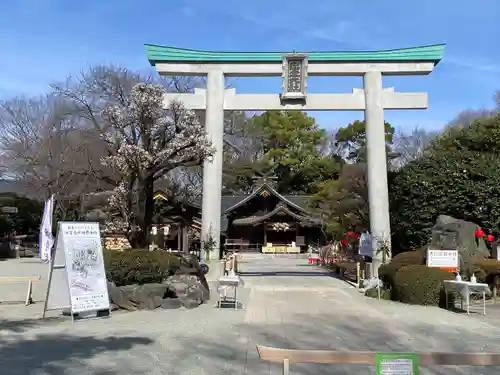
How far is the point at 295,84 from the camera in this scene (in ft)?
62.7

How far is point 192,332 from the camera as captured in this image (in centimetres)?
812

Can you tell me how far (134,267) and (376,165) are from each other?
414 inches

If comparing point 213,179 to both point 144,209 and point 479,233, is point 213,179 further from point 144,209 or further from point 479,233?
point 479,233

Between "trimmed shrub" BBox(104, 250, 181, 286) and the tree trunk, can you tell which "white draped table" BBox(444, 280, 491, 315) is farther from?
the tree trunk

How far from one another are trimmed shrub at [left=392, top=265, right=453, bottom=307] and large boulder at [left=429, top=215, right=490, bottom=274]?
2.32 m

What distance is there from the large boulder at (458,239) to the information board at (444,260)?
5.18ft

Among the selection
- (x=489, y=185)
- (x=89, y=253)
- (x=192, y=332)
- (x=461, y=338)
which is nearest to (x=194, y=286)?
(x=89, y=253)

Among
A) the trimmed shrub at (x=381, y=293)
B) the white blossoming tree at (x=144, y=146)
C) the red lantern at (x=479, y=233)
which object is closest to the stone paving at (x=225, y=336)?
the trimmed shrub at (x=381, y=293)

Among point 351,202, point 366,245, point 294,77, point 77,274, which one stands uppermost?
point 294,77

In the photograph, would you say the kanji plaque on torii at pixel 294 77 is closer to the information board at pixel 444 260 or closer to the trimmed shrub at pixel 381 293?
the trimmed shrub at pixel 381 293

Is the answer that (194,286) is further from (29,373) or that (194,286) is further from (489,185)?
(489,185)

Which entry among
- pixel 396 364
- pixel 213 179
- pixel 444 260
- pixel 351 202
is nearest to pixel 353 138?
pixel 351 202

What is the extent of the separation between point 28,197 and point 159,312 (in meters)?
27.8

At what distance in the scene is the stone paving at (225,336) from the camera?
5988 millimetres
